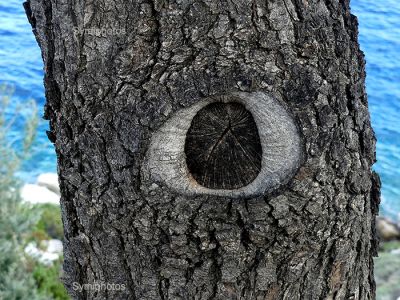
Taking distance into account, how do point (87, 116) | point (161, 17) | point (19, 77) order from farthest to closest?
point (19, 77)
point (87, 116)
point (161, 17)

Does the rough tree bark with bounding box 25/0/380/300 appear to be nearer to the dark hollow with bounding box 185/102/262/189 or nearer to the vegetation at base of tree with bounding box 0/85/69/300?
the dark hollow with bounding box 185/102/262/189

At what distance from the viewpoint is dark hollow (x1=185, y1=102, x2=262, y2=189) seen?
136 centimetres

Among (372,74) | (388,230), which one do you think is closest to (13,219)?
(388,230)

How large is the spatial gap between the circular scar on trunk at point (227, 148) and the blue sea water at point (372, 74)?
19.8ft

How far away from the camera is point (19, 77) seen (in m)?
8.30

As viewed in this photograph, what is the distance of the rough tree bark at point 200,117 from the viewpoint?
1279 mm

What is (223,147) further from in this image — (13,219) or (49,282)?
(49,282)

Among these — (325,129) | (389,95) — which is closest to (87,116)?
(325,129)

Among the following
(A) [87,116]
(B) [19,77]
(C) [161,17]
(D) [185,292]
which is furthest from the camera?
(B) [19,77]

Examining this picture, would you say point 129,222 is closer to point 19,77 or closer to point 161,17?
point 161,17

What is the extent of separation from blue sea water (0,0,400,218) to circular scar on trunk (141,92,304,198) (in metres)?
6.03

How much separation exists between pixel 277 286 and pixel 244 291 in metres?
0.09

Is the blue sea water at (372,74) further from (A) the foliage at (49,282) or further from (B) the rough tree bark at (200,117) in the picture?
(B) the rough tree bark at (200,117)

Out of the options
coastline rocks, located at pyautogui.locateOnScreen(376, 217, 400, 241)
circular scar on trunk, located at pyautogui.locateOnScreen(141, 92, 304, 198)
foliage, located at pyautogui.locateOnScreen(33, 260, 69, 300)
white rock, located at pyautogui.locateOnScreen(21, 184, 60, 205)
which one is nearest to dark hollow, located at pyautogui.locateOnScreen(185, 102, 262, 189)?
circular scar on trunk, located at pyautogui.locateOnScreen(141, 92, 304, 198)
